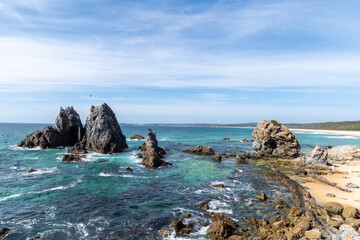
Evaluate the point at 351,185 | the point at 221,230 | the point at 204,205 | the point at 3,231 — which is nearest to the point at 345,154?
the point at 351,185

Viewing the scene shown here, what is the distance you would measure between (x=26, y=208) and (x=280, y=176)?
37.1 metres

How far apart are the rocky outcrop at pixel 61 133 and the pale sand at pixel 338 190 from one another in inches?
2566

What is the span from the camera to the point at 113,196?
26.7 meters

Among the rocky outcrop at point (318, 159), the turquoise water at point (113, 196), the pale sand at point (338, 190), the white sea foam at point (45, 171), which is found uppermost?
the rocky outcrop at point (318, 159)

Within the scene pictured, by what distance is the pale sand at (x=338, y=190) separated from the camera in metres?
24.1

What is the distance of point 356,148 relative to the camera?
47.6 meters

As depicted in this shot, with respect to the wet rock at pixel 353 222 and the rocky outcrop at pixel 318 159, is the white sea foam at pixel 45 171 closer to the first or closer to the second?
the wet rock at pixel 353 222

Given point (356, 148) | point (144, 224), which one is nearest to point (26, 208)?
point (144, 224)

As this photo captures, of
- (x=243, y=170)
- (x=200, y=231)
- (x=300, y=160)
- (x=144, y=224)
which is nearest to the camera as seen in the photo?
(x=200, y=231)

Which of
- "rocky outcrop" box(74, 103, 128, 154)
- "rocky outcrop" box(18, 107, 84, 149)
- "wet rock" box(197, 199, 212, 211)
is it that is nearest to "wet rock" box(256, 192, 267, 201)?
"wet rock" box(197, 199, 212, 211)

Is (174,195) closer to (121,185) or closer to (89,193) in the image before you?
(121,185)

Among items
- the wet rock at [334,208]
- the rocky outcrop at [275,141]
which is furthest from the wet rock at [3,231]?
the rocky outcrop at [275,141]

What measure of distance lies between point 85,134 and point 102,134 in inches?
332

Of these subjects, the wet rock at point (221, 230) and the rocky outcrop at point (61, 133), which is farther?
the rocky outcrop at point (61, 133)
